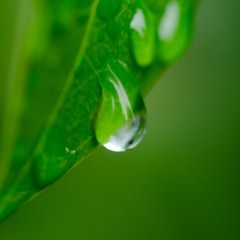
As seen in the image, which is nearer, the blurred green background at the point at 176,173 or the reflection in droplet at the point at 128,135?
the reflection in droplet at the point at 128,135

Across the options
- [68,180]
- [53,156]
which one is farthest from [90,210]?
[53,156]

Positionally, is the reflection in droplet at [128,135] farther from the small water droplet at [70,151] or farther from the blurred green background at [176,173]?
the blurred green background at [176,173]

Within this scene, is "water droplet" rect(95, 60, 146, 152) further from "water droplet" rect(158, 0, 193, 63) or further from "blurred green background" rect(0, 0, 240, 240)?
"blurred green background" rect(0, 0, 240, 240)

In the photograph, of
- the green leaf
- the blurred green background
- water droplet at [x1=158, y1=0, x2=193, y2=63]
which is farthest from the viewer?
the blurred green background

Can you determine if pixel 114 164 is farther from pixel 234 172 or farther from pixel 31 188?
pixel 31 188

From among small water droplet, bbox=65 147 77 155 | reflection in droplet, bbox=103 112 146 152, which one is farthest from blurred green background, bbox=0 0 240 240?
small water droplet, bbox=65 147 77 155

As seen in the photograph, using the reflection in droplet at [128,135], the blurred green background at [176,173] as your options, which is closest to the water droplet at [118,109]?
the reflection in droplet at [128,135]
